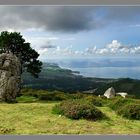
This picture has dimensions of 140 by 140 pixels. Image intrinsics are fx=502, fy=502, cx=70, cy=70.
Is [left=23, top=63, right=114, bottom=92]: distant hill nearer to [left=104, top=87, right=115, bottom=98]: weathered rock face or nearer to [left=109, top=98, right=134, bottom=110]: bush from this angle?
[left=104, top=87, right=115, bottom=98]: weathered rock face

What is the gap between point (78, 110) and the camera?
7.01 meters

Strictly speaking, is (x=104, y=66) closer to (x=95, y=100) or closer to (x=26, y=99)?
(x=95, y=100)

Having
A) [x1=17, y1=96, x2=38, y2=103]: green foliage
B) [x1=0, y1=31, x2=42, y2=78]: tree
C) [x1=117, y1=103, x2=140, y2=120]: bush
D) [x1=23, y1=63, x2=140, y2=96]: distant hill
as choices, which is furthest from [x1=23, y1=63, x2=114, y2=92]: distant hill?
[x1=117, y1=103, x2=140, y2=120]: bush

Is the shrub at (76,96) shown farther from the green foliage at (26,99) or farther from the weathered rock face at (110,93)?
the green foliage at (26,99)

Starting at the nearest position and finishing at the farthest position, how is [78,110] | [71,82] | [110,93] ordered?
1. [78,110]
2. [71,82]
3. [110,93]

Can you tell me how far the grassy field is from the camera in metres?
6.76

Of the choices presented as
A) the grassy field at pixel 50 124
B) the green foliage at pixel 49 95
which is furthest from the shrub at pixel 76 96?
the grassy field at pixel 50 124

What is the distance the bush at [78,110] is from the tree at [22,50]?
0.69 m

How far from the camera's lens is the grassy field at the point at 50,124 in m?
6.76

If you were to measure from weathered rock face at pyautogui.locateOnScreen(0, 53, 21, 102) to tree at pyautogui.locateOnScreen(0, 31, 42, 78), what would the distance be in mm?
78

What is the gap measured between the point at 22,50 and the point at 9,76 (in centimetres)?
47

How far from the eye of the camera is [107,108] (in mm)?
7418

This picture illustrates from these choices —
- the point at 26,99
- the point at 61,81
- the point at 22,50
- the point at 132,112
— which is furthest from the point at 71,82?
the point at 132,112

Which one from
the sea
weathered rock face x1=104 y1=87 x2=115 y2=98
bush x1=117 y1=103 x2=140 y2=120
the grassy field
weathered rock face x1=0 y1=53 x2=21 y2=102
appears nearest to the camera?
the grassy field
